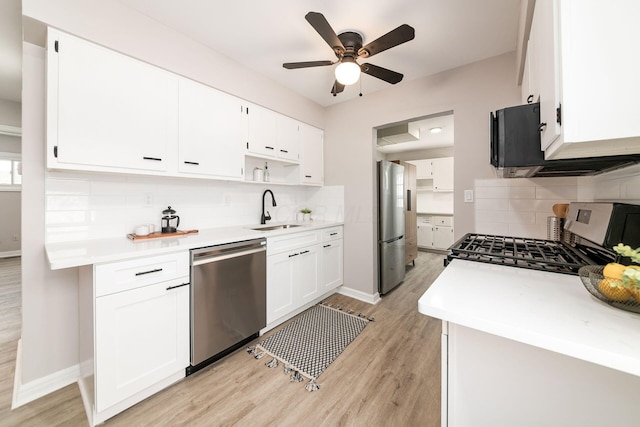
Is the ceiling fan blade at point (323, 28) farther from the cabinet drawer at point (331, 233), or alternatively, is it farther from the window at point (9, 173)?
the window at point (9, 173)

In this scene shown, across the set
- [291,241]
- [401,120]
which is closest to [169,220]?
[291,241]

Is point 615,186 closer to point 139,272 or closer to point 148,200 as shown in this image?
point 139,272

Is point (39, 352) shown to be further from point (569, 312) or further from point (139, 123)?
point (569, 312)

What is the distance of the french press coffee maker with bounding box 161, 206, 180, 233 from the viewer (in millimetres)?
1931

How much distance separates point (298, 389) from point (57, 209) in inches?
77.2

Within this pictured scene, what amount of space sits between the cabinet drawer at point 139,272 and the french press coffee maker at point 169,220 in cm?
50

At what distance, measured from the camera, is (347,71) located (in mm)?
1752

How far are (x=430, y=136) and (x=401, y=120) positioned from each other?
2.46 metres

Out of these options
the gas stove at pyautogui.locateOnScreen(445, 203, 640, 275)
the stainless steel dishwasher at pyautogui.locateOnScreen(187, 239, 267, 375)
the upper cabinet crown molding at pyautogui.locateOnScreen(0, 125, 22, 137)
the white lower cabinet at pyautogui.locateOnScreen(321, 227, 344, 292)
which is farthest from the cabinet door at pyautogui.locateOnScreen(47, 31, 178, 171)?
the upper cabinet crown molding at pyautogui.locateOnScreen(0, 125, 22, 137)

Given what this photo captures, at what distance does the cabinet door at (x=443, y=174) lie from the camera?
5.20m

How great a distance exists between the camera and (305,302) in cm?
255

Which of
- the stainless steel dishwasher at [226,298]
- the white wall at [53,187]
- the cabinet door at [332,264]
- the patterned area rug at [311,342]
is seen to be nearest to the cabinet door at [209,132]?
the white wall at [53,187]

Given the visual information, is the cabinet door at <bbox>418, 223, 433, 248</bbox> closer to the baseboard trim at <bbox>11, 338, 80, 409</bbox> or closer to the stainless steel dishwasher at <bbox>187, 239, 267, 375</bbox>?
the stainless steel dishwasher at <bbox>187, 239, 267, 375</bbox>

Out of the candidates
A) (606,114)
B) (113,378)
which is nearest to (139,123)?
(113,378)
